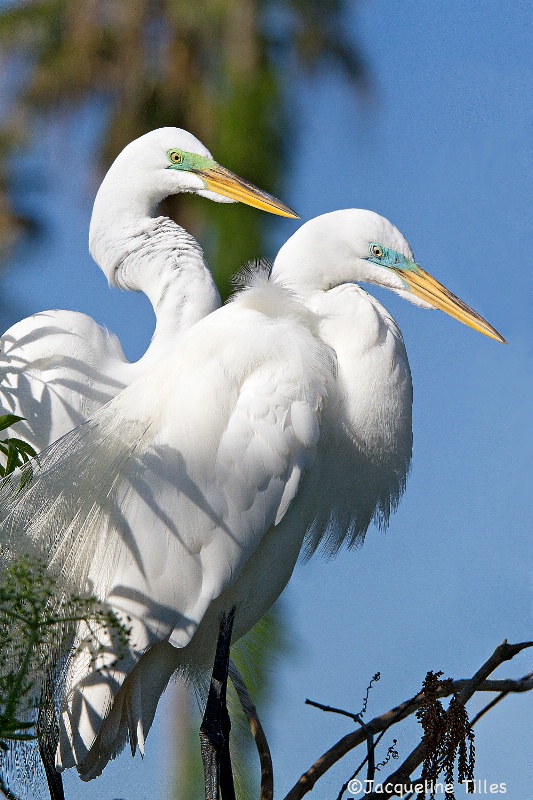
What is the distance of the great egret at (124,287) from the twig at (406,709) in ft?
3.18

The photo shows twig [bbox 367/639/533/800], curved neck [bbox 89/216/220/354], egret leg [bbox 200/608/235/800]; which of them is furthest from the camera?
curved neck [bbox 89/216/220/354]

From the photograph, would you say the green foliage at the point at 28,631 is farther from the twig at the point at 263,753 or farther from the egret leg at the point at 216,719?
the twig at the point at 263,753

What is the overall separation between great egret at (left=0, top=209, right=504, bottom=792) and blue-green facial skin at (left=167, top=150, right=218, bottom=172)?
0.61 meters

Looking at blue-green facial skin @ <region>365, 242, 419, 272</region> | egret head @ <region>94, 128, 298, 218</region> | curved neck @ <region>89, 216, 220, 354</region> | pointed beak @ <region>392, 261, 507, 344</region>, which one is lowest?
pointed beak @ <region>392, 261, 507, 344</region>

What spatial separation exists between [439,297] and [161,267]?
0.72 m

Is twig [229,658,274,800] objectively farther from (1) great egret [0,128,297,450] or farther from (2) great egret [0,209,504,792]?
(1) great egret [0,128,297,450]

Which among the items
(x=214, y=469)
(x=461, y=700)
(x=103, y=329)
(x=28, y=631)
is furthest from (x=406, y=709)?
(x=103, y=329)

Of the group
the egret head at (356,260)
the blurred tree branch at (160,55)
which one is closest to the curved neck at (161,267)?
Result: the egret head at (356,260)

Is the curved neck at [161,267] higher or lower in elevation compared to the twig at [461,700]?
higher

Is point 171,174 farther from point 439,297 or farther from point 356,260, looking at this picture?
point 439,297

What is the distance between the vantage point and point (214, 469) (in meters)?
1.96

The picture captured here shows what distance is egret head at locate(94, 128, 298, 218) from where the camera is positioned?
2662 millimetres

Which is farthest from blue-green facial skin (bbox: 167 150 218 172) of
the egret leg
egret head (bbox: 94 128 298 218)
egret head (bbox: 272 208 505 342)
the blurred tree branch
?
the blurred tree branch

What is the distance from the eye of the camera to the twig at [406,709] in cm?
184
